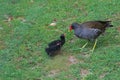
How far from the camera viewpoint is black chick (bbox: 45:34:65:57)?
8891 mm

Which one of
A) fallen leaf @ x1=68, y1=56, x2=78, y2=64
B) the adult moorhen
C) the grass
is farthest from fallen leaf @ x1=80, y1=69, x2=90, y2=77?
the adult moorhen

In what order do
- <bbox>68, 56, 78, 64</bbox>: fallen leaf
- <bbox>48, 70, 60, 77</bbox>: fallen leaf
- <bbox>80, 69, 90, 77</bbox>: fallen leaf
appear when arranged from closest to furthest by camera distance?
<bbox>80, 69, 90, 77</bbox>: fallen leaf < <bbox>48, 70, 60, 77</bbox>: fallen leaf < <bbox>68, 56, 78, 64</bbox>: fallen leaf

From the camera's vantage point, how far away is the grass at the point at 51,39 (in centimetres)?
823

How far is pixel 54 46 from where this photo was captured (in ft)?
29.4

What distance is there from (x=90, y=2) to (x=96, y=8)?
19.0 inches

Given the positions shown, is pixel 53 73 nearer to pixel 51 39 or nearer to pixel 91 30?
pixel 91 30

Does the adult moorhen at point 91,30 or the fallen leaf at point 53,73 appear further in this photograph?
the adult moorhen at point 91,30

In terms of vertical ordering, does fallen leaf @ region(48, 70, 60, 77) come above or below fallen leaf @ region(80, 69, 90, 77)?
below

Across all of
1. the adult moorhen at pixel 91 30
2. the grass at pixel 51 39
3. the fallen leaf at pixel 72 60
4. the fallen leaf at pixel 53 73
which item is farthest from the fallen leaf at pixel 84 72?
the adult moorhen at pixel 91 30

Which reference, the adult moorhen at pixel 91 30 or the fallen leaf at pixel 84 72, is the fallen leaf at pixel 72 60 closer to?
the fallen leaf at pixel 84 72

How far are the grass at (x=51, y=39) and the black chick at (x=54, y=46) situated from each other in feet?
0.43

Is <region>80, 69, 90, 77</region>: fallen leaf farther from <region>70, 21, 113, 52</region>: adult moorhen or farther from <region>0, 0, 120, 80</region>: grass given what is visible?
<region>70, 21, 113, 52</region>: adult moorhen

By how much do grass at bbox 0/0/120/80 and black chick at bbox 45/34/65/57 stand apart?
5.2 inches

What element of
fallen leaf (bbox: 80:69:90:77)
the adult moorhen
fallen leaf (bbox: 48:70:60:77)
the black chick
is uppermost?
the adult moorhen
